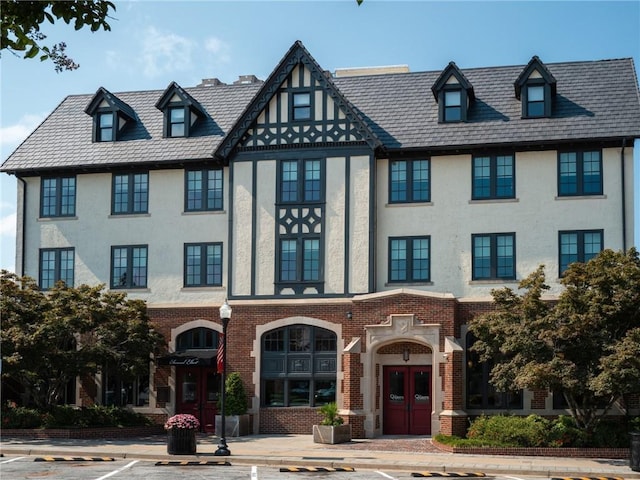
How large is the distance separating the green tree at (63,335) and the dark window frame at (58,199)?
4.29m

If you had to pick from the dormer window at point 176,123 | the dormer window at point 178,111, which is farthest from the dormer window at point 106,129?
the dormer window at point 176,123

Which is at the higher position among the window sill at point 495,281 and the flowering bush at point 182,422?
the window sill at point 495,281

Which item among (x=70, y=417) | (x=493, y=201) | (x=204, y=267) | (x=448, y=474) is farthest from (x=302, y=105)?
(x=448, y=474)

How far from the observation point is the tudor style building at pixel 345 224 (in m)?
34.0

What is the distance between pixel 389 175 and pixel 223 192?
640cm

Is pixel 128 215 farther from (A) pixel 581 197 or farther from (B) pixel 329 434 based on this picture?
(A) pixel 581 197

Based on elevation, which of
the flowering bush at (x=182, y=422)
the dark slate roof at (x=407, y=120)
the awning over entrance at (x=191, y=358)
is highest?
the dark slate roof at (x=407, y=120)

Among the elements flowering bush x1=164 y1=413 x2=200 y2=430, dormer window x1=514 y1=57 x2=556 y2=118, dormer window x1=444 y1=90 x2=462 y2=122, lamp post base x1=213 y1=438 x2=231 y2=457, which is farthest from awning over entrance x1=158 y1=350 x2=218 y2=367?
dormer window x1=514 y1=57 x2=556 y2=118

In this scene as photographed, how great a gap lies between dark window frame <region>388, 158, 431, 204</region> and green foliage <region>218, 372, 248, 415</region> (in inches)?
337

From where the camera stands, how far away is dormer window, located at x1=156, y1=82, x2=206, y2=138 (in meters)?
38.8

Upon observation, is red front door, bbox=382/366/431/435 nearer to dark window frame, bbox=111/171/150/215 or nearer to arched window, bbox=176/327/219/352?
arched window, bbox=176/327/219/352

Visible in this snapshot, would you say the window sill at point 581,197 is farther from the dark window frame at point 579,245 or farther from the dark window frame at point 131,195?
the dark window frame at point 131,195

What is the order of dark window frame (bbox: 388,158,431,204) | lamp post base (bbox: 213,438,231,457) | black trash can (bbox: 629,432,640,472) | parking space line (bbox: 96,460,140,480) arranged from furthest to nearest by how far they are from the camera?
dark window frame (bbox: 388,158,431,204), lamp post base (bbox: 213,438,231,457), black trash can (bbox: 629,432,640,472), parking space line (bbox: 96,460,140,480)

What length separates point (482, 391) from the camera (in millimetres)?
33812
